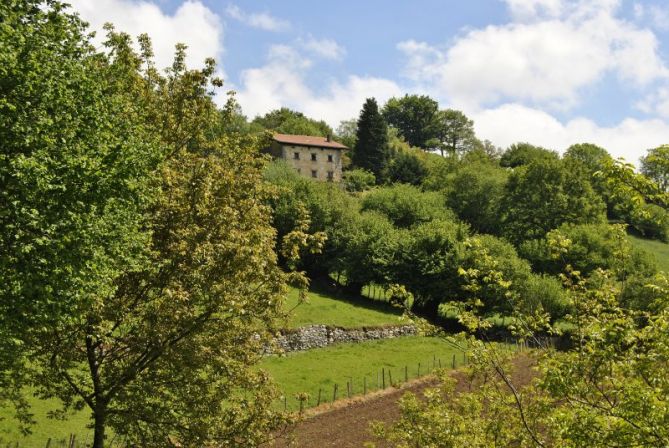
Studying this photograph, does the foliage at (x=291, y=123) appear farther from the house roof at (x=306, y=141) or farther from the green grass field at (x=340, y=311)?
the green grass field at (x=340, y=311)

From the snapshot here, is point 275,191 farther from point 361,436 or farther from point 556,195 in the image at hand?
point 556,195

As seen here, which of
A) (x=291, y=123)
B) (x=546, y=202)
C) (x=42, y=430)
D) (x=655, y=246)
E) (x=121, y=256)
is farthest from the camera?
(x=291, y=123)

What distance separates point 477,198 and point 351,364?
55.2 meters

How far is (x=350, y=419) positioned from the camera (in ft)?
106

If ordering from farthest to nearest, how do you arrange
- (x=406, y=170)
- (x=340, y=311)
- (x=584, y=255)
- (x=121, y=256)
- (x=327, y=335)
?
1. (x=406, y=170)
2. (x=584, y=255)
3. (x=340, y=311)
4. (x=327, y=335)
5. (x=121, y=256)

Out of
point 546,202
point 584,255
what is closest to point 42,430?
point 584,255

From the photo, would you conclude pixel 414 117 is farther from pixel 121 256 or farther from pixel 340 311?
pixel 121 256

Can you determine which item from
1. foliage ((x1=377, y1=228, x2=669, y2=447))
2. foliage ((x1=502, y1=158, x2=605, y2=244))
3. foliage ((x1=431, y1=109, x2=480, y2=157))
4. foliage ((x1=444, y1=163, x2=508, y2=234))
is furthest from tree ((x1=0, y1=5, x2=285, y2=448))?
foliage ((x1=431, y1=109, x2=480, y2=157))

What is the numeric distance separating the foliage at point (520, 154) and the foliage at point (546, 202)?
165 feet

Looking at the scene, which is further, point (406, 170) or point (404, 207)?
point (406, 170)

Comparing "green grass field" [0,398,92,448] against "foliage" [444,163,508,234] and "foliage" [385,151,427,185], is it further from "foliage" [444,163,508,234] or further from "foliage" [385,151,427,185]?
"foliage" [385,151,427,185]

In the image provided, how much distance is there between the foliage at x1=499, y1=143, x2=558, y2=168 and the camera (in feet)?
449

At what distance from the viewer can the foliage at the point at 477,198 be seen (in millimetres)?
89562

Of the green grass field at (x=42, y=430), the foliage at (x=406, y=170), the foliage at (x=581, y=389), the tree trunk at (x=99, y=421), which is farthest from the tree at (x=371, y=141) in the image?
the foliage at (x=581, y=389)
